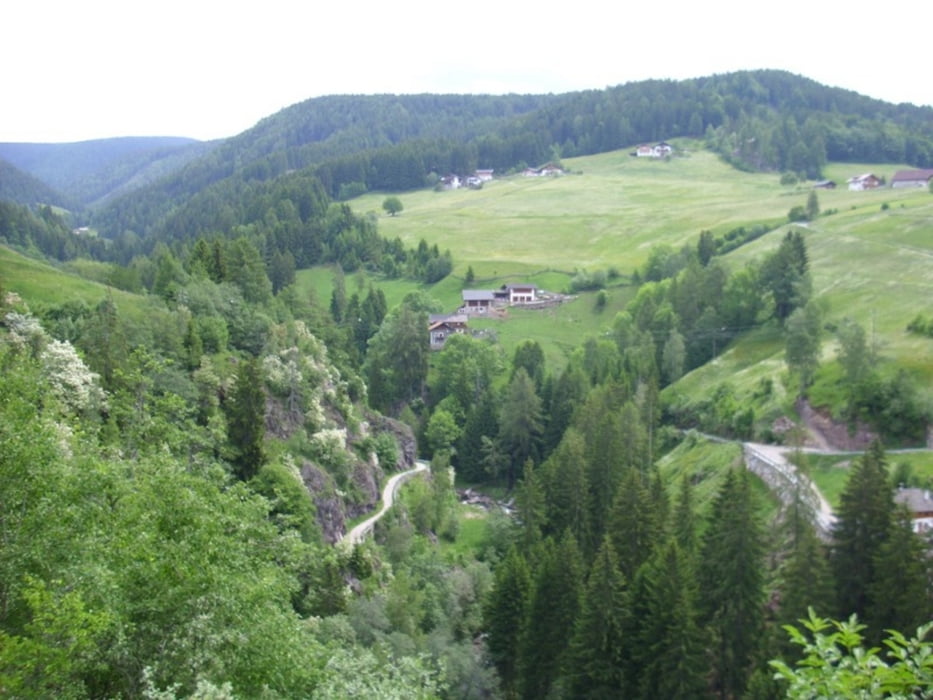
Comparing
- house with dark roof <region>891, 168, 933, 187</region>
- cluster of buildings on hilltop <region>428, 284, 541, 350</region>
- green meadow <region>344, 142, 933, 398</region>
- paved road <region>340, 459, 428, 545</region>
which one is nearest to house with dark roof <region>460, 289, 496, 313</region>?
cluster of buildings on hilltop <region>428, 284, 541, 350</region>

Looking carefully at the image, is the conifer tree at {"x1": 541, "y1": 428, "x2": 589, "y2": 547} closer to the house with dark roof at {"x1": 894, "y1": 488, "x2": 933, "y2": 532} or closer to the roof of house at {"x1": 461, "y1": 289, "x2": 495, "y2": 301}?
the house with dark roof at {"x1": 894, "y1": 488, "x2": 933, "y2": 532}

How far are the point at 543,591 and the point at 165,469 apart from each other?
79.7 ft

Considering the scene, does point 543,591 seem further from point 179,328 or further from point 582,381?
point 582,381

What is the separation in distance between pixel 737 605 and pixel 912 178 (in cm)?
16118

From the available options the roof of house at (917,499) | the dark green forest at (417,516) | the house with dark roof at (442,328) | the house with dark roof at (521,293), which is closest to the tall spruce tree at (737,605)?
the dark green forest at (417,516)

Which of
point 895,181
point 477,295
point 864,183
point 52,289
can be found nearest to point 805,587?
point 52,289

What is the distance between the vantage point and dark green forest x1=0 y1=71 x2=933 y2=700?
17.1 metres

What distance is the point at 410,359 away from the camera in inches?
3898

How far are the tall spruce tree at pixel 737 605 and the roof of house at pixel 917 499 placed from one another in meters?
10.3

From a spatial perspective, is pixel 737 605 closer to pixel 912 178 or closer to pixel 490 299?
pixel 490 299

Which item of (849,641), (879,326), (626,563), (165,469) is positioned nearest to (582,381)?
(879,326)

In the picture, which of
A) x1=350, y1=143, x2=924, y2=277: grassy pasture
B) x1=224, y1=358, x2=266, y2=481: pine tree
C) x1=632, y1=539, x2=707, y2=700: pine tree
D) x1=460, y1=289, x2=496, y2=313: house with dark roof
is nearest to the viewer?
x1=632, y1=539, x2=707, y2=700: pine tree

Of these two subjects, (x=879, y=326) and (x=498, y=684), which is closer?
(x=498, y=684)

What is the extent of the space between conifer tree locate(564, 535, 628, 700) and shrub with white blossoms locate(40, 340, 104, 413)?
26287 millimetres
